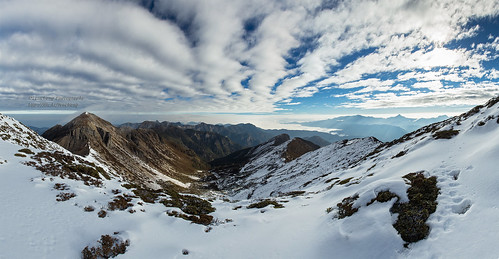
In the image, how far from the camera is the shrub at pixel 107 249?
1009cm

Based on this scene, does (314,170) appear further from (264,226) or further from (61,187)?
(61,187)

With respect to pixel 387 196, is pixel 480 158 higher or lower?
higher

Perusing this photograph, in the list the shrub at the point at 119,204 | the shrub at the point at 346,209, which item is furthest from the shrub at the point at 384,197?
the shrub at the point at 119,204

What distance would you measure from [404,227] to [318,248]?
191 inches

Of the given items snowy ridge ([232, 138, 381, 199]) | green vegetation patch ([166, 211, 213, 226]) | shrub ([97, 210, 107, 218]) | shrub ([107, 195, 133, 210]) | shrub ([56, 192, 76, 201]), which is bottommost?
snowy ridge ([232, 138, 381, 199])

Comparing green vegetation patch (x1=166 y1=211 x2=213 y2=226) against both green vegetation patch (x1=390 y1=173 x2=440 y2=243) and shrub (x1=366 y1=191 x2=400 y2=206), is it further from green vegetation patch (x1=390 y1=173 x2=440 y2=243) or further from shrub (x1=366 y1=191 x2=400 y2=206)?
green vegetation patch (x1=390 y1=173 x2=440 y2=243)

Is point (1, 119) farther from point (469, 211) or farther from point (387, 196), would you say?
point (469, 211)

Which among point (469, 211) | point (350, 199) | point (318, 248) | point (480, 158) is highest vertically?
point (480, 158)

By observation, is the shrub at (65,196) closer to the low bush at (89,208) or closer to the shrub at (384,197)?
the low bush at (89,208)

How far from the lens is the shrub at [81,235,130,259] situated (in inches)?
397

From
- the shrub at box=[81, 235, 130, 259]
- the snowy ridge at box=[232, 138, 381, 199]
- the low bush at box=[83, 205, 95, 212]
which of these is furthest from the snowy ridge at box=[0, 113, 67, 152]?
the snowy ridge at box=[232, 138, 381, 199]

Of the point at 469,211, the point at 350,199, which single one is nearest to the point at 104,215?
the point at 350,199

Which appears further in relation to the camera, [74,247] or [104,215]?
[104,215]

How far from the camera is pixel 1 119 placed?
34.8 m
